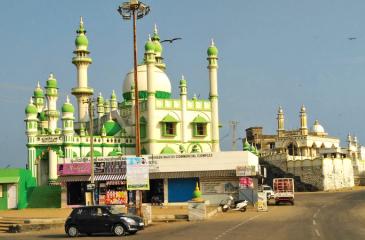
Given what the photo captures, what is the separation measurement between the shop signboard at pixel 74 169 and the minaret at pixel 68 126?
252 inches

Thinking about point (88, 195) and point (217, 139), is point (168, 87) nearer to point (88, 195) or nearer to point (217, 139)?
point (217, 139)

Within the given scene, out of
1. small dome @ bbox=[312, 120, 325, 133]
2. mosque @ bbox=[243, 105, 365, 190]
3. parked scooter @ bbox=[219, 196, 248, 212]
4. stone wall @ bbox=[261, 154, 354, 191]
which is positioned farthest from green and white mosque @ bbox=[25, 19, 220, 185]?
small dome @ bbox=[312, 120, 325, 133]

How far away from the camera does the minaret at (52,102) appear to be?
6341 centimetres

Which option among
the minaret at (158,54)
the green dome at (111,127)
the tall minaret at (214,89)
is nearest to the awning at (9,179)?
the green dome at (111,127)

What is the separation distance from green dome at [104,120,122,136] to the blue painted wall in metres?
15.3

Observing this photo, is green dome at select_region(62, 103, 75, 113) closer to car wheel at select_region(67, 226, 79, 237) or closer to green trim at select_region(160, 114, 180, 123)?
green trim at select_region(160, 114, 180, 123)

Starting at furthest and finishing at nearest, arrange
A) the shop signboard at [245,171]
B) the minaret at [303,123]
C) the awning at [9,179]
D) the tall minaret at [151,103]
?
the minaret at [303,123]
the tall minaret at [151,103]
the awning at [9,179]
the shop signboard at [245,171]

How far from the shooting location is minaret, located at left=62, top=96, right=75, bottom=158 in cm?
5381

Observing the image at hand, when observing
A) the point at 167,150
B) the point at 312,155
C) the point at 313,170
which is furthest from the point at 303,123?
the point at 167,150

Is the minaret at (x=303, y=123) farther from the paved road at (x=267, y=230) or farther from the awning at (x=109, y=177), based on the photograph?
the paved road at (x=267, y=230)

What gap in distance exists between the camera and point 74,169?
1850 inches

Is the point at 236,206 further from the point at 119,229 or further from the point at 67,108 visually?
the point at 67,108

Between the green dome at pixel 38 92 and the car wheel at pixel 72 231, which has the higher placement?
the green dome at pixel 38 92

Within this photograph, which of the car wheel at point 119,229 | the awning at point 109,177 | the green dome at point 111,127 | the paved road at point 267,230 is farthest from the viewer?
the green dome at point 111,127
